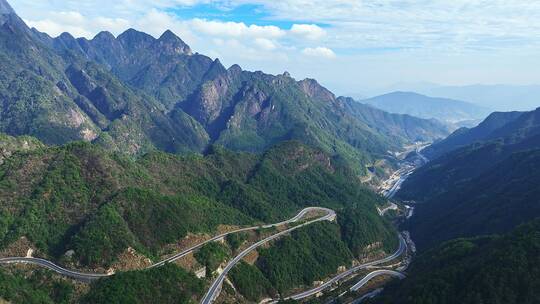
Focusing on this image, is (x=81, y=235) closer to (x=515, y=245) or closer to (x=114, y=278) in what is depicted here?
(x=114, y=278)

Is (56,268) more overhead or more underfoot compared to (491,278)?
more underfoot

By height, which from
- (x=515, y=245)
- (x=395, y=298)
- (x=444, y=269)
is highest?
(x=515, y=245)

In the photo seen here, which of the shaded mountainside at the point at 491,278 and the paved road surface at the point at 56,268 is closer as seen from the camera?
the shaded mountainside at the point at 491,278

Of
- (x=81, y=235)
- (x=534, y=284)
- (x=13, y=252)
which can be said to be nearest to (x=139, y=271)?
(x=81, y=235)

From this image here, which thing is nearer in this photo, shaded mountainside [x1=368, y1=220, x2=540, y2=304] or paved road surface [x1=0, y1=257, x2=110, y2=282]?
shaded mountainside [x1=368, y1=220, x2=540, y2=304]

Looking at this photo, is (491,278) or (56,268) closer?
(491,278)

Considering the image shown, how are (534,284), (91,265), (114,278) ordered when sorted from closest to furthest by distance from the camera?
(534,284), (114,278), (91,265)

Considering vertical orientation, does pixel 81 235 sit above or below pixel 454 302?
above

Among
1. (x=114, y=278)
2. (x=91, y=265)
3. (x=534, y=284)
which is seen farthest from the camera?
(x=91, y=265)
